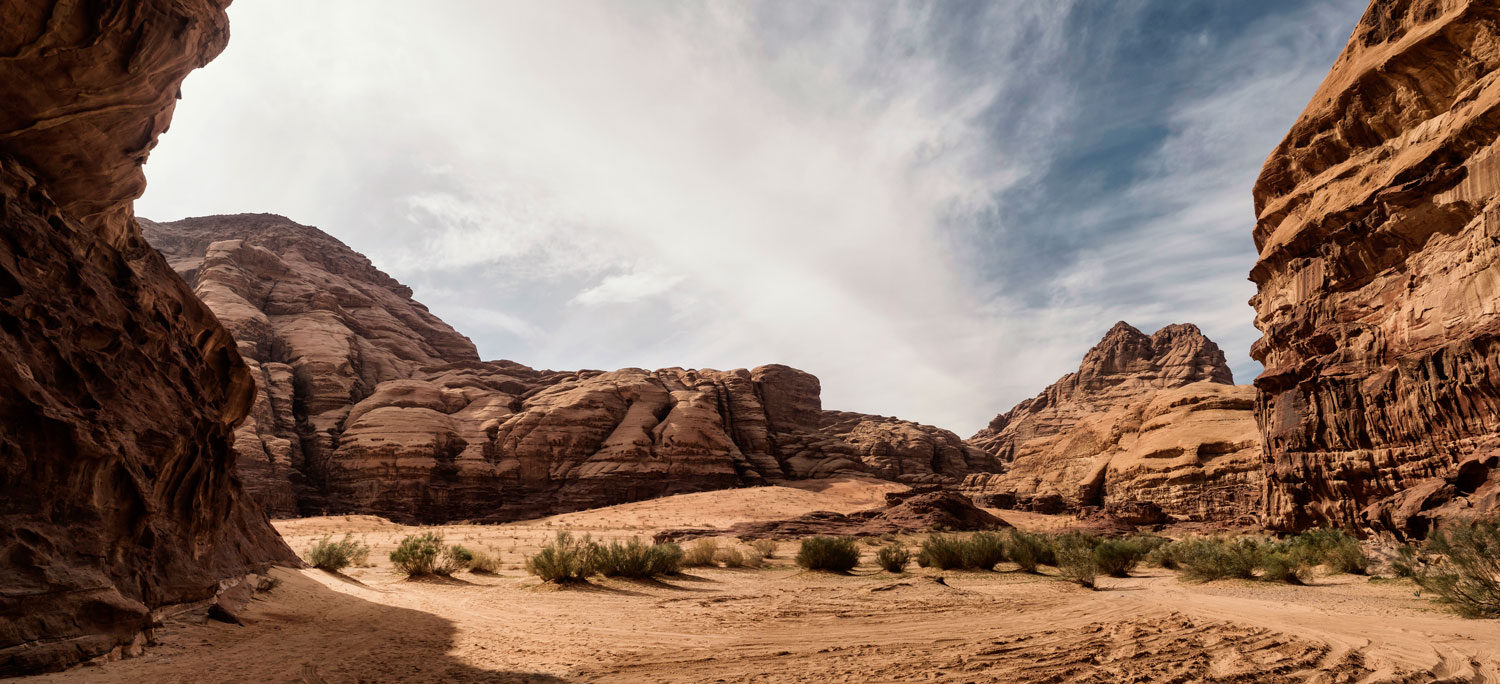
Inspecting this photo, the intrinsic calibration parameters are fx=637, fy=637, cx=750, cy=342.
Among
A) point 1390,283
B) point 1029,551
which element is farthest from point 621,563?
point 1390,283

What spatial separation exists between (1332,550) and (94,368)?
59.1 ft

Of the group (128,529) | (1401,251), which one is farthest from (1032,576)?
(128,529)

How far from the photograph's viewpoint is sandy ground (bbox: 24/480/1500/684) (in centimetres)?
464

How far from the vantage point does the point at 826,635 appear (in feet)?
21.3

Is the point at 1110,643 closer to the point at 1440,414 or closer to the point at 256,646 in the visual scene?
the point at 256,646

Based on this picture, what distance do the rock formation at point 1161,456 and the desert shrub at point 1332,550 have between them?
1301 cm

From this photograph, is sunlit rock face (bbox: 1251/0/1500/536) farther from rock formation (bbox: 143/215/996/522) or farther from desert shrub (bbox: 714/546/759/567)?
rock formation (bbox: 143/215/996/522)

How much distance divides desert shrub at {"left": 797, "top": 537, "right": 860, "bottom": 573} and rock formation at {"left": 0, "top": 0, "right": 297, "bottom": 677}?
33.7 feet

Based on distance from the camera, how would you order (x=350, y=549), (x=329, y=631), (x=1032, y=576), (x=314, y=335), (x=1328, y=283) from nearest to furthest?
(x=329, y=631)
(x=1032, y=576)
(x=350, y=549)
(x=1328, y=283)
(x=314, y=335)

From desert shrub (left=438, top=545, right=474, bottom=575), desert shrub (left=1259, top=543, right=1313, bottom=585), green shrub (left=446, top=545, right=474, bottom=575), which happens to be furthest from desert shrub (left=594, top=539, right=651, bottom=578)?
desert shrub (left=1259, top=543, right=1313, bottom=585)

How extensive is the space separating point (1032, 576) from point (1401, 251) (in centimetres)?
1052

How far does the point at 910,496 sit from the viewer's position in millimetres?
34562

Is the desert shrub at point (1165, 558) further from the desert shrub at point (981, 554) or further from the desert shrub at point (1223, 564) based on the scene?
the desert shrub at point (981, 554)

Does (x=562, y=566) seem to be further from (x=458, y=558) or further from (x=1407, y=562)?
(x=1407, y=562)
